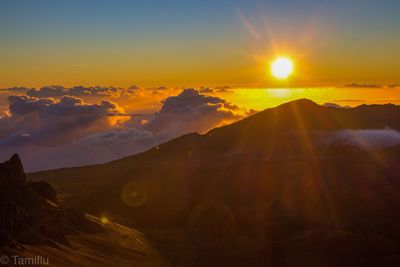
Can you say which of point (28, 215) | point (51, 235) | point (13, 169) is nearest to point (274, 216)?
point (51, 235)

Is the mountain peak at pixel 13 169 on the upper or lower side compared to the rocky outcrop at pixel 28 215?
upper

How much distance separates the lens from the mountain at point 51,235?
273 ft

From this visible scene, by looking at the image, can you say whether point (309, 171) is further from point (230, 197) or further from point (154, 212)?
point (154, 212)

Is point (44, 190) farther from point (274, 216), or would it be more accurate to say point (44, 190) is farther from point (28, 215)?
point (274, 216)

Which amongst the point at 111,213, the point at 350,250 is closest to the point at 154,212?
the point at 111,213

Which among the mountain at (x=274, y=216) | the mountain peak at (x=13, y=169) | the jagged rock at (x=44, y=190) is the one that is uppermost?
the mountain peak at (x=13, y=169)

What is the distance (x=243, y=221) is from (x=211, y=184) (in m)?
44.7

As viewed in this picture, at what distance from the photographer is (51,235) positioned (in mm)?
98312

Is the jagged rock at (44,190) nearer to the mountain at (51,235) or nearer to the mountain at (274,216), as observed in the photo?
the mountain at (51,235)

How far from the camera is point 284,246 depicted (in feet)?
386

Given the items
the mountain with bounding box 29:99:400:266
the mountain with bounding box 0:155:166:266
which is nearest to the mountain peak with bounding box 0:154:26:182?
the mountain with bounding box 0:155:166:266
